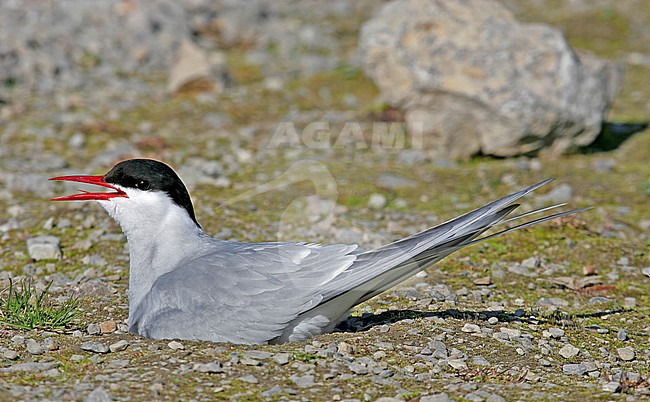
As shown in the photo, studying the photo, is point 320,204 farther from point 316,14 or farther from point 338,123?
point 316,14

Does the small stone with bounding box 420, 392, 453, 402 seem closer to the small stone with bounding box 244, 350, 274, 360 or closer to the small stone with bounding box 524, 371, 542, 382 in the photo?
the small stone with bounding box 524, 371, 542, 382

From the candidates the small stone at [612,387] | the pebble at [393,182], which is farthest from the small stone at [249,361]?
the pebble at [393,182]

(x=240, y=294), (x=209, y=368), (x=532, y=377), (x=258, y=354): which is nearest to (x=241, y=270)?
(x=240, y=294)

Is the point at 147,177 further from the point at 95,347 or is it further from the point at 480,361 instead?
the point at 480,361

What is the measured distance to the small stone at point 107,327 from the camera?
A: 14.6 feet

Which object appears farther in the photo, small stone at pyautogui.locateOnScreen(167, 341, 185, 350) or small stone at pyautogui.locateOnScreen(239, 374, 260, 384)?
small stone at pyautogui.locateOnScreen(167, 341, 185, 350)

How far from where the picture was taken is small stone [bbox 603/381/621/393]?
3.89m

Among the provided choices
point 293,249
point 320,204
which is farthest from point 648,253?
point 293,249

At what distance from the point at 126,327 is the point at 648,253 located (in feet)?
11.8

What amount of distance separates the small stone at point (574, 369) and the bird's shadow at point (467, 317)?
60 centimetres

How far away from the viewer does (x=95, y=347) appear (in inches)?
161

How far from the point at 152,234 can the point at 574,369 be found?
2.21 metres

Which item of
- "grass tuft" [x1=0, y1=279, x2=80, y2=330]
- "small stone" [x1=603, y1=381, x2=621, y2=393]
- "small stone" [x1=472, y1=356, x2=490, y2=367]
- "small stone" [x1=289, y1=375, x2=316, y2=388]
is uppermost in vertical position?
"grass tuft" [x1=0, y1=279, x2=80, y2=330]

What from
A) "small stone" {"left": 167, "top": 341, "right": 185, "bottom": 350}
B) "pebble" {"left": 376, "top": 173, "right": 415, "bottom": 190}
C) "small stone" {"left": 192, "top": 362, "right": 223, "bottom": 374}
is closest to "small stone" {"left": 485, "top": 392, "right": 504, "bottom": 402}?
"small stone" {"left": 192, "top": 362, "right": 223, "bottom": 374}
